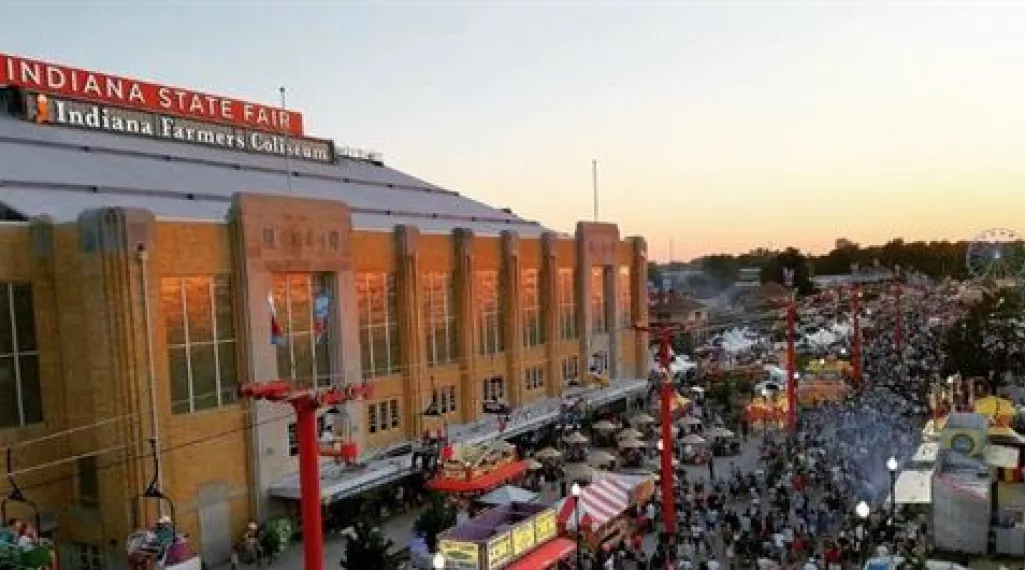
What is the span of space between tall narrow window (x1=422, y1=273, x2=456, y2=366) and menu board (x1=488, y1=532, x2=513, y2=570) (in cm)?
2018

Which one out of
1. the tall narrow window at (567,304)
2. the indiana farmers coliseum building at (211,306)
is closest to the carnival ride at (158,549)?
the indiana farmers coliseum building at (211,306)

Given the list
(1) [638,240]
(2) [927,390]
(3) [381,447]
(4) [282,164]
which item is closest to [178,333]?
(3) [381,447]

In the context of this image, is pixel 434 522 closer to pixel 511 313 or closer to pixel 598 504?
pixel 598 504

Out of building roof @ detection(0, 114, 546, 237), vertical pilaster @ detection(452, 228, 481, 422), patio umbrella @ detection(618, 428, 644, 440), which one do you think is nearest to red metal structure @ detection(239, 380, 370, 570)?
building roof @ detection(0, 114, 546, 237)

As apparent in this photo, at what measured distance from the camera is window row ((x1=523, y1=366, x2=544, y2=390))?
51.4 metres

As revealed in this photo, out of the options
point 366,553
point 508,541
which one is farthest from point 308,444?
point 508,541

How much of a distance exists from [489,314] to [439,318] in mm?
4517

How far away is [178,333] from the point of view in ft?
99.5

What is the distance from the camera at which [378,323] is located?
132 ft

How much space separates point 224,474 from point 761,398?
93.1 feet

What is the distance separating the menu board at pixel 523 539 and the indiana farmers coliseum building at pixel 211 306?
779 centimetres

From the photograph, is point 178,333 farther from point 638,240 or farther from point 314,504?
point 638,240

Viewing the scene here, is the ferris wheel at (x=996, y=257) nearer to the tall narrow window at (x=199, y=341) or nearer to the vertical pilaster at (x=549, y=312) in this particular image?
the vertical pilaster at (x=549, y=312)

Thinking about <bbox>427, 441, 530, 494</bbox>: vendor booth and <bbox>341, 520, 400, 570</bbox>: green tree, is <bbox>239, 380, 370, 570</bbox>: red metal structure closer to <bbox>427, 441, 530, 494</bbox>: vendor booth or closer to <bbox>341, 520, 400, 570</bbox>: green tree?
<bbox>341, 520, 400, 570</bbox>: green tree
